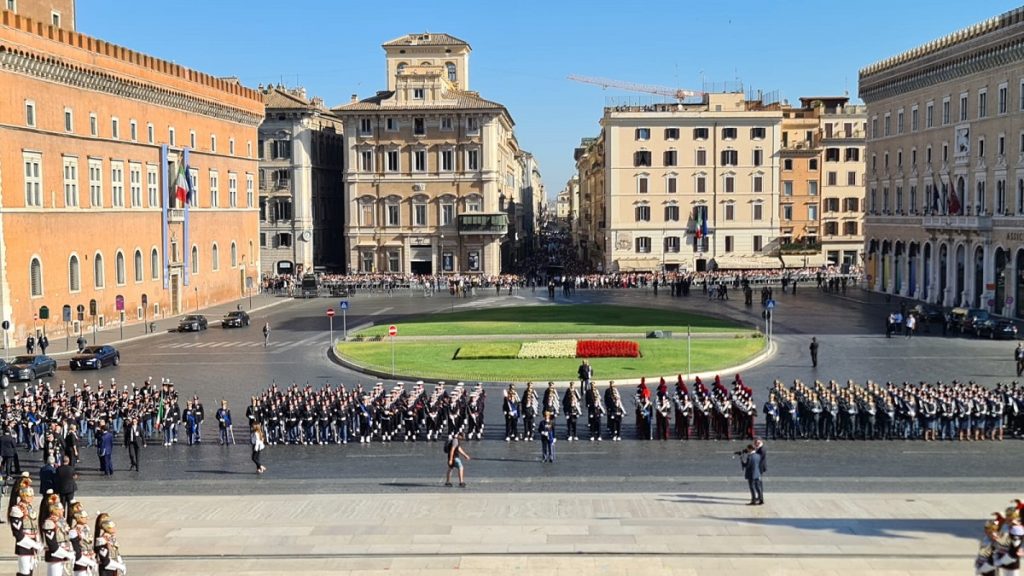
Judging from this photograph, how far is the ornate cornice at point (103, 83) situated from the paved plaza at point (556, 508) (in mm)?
27398

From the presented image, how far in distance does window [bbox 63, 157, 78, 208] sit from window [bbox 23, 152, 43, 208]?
258 centimetres

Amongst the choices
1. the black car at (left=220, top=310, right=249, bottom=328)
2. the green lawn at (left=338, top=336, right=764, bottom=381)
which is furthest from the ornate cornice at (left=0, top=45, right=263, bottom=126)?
the green lawn at (left=338, top=336, right=764, bottom=381)

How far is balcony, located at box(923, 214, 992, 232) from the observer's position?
64.9 meters

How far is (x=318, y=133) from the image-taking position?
4092 inches

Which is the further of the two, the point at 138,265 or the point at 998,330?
the point at 138,265

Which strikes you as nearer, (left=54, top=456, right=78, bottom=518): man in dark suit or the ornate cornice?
(left=54, top=456, right=78, bottom=518): man in dark suit

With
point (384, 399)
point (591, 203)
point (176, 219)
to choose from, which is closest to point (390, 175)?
point (176, 219)

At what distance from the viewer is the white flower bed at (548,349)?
46250 millimetres

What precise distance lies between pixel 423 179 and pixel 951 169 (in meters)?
45.1

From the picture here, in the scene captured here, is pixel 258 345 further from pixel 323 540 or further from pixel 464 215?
pixel 464 215

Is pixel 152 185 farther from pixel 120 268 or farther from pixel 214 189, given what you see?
pixel 214 189

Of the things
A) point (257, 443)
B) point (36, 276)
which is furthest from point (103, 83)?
point (257, 443)

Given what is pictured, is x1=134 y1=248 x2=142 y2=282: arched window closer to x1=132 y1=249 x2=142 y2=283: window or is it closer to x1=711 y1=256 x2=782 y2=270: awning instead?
x1=132 y1=249 x2=142 y2=283: window

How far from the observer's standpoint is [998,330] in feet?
176
